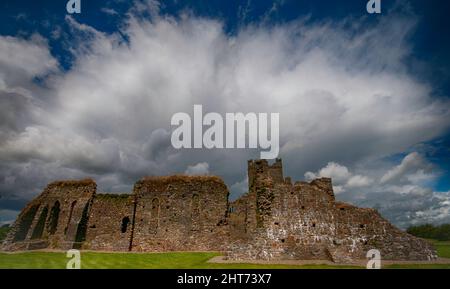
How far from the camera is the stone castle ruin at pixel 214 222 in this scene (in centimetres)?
1811

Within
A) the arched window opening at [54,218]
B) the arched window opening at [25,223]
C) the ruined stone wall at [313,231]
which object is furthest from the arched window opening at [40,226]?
the ruined stone wall at [313,231]

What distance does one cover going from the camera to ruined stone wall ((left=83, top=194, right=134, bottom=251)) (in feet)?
85.4

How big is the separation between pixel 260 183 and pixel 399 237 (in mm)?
9971

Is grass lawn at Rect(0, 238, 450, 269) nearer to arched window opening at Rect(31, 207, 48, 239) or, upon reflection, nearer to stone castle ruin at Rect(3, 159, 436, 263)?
stone castle ruin at Rect(3, 159, 436, 263)

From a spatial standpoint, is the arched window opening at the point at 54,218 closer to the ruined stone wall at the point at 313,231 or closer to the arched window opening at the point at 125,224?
the arched window opening at the point at 125,224

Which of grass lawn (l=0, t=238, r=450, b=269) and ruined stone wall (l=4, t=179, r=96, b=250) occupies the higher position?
ruined stone wall (l=4, t=179, r=96, b=250)

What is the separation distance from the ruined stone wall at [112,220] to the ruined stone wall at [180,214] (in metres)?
0.87

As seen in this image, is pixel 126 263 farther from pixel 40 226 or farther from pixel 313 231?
pixel 40 226

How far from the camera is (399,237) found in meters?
18.6

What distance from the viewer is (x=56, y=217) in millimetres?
30094

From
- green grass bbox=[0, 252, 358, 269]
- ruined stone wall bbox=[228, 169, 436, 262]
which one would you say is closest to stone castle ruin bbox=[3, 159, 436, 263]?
ruined stone wall bbox=[228, 169, 436, 262]

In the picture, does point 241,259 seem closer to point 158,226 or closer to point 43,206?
point 158,226

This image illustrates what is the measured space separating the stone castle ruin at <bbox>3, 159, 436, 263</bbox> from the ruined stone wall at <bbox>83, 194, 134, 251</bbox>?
0.09 metres
